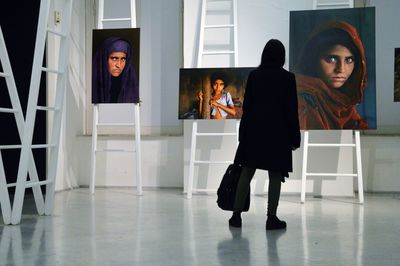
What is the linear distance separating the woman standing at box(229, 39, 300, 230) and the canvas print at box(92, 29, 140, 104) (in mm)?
2350

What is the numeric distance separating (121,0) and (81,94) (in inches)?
46.0

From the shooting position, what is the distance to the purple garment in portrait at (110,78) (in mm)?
5742

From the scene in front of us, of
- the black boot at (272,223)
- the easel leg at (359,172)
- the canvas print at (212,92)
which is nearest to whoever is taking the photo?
the black boot at (272,223)

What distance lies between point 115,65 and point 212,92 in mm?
1069

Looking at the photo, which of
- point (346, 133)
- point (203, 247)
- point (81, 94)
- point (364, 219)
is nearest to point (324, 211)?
point (364, 219)

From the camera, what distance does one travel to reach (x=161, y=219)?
160 inches

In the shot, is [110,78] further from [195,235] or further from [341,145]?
[195,235]

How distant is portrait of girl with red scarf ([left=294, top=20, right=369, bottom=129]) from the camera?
5203 millimetres

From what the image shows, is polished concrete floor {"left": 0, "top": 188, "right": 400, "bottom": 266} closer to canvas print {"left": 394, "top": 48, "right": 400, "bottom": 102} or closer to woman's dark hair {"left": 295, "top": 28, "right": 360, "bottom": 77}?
canvas print {"left": 394, "top": 48, "right": 400, "bottom": 102}

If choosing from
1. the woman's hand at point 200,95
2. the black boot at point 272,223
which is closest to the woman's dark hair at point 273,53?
the black boot at point 272,223

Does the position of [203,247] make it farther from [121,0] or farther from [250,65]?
[121,0]

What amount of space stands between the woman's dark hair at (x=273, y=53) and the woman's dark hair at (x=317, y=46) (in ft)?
5.81

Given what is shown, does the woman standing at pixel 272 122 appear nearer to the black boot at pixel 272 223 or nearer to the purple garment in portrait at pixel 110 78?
the black boot at pixel 272 223

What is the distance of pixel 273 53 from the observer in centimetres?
358
